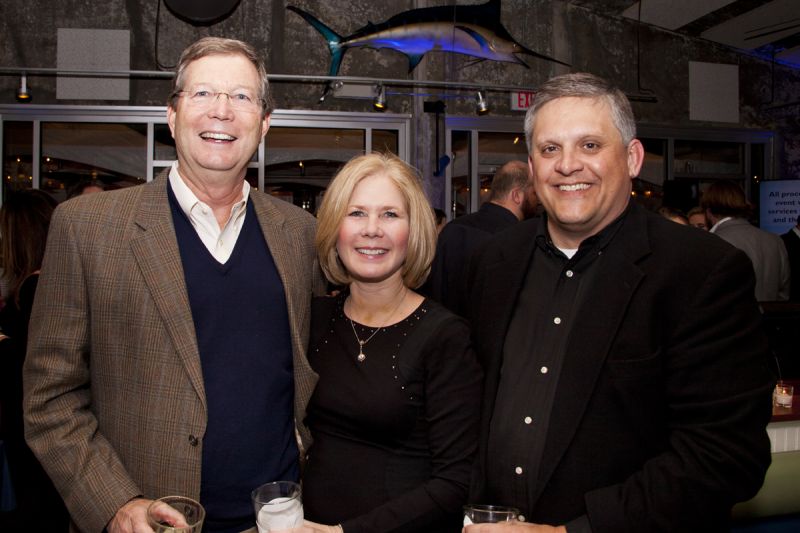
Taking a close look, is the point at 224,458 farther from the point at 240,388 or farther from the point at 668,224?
the point at 668,224

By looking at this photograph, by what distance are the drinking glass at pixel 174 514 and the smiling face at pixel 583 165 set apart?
106 centimetres

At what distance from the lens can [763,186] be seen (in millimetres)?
8117

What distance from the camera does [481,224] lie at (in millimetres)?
3807

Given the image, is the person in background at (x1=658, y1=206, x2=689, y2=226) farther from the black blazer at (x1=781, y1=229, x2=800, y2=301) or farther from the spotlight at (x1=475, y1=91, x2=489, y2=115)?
the spotlight at (x1=475, y1=91, x2=489, y2=115)

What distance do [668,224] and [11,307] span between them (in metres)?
2.76

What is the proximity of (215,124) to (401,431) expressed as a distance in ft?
3.08

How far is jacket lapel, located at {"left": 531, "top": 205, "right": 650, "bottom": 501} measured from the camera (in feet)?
4.59

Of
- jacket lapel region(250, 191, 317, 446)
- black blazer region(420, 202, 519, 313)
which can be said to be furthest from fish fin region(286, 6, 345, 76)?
jacket lapel region(250, 191, 317, 446)

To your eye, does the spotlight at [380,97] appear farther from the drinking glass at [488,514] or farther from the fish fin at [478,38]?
the drinking glass at [488,514]

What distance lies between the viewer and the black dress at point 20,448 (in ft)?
8.54

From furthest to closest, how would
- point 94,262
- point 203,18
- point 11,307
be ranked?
point 203,18 < point 11,307 < point 94,262

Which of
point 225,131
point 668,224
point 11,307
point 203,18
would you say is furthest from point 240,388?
point 203,18

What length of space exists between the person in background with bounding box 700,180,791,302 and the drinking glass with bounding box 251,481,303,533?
4.50 meters

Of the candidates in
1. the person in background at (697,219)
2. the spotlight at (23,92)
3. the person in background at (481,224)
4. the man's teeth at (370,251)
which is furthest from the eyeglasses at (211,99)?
the spotlight at (23,92)
